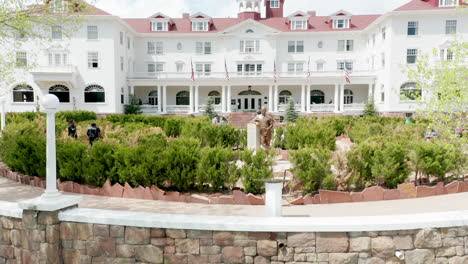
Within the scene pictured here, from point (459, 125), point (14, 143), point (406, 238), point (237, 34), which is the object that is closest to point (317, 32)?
point (237, 34)

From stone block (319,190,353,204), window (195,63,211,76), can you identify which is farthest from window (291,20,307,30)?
stone block (319,190,353,204)

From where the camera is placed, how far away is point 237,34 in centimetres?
4156

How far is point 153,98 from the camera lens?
4350cm

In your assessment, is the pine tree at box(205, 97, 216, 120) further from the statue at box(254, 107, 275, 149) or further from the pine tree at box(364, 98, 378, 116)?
the statue at box(254, 107, 275, 149)

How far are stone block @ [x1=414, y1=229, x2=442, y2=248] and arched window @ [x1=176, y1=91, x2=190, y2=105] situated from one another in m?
39.1

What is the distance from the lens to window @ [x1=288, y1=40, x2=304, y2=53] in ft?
139

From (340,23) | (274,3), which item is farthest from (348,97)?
(274,3)

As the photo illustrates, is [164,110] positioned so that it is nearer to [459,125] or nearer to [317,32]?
[317,32]

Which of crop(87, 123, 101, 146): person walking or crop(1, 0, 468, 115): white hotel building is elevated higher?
crop(1, 0, 468, 115): white hotel building

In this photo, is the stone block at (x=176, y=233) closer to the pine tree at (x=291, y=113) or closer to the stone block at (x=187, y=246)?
the stone block at (x=187, y=246)

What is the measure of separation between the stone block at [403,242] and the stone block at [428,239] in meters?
0.08

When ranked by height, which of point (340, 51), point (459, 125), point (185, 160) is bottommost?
point (185, 160)

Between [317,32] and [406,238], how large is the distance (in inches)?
1521

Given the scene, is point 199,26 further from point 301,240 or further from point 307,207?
point 301,240
